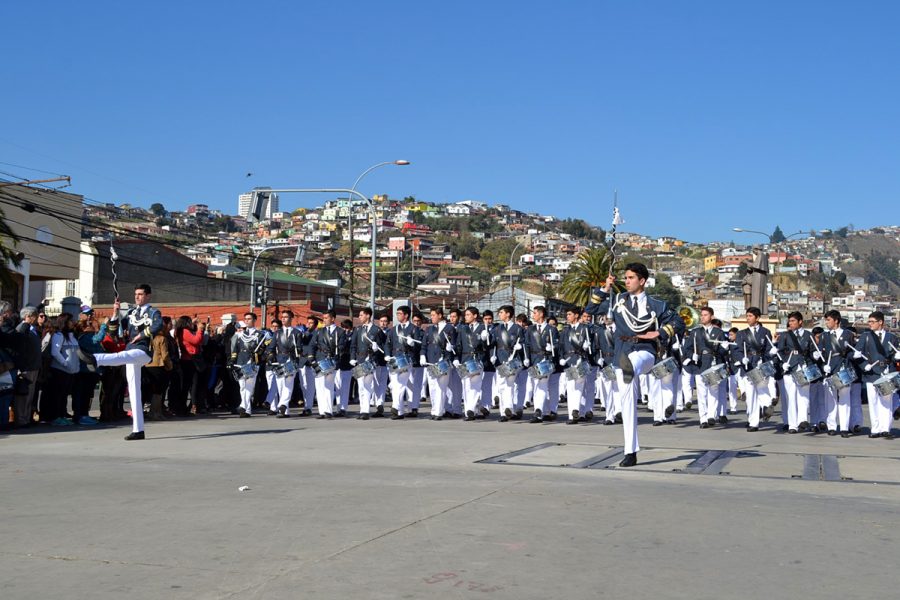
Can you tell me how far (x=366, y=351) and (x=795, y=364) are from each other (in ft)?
27.1

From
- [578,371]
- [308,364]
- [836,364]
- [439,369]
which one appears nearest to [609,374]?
[578,371]

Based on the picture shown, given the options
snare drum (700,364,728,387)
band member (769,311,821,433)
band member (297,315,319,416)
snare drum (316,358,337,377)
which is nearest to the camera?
band member (769,311,821,433)

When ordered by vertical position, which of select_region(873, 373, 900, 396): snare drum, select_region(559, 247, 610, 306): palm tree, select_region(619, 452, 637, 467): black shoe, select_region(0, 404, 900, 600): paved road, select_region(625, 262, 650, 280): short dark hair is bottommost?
select_region(0, 404, 900, 600): paved road

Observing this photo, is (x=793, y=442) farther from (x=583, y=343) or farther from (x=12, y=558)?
(x=12, y=558)

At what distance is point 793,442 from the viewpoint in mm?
15336

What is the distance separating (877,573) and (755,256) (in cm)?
3886

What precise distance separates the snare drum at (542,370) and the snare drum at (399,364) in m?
2.51

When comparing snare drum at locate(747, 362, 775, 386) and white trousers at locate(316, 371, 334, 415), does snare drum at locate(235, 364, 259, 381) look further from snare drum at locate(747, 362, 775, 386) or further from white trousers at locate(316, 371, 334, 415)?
snare drum at locate(747, 362, 775, 386)

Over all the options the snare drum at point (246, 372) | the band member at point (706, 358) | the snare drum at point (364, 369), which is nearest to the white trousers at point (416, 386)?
the snare drum at point (364, 369)

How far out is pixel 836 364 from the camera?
685 inches

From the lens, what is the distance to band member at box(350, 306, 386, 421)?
20031 mm

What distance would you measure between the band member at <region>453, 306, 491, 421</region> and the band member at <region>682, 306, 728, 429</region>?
4299 millimetres

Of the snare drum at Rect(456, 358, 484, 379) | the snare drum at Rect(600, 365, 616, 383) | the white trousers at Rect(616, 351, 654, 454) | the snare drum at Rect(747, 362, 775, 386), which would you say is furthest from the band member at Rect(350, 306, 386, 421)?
the white trousers at Rect(616, 351, 654, 454)

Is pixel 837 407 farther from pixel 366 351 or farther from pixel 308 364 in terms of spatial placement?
pixel 308 364
